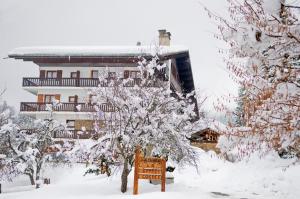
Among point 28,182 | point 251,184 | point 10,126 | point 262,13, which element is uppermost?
point 262,13

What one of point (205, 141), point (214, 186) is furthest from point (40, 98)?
point (214, 186)

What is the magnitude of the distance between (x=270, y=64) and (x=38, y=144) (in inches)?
915

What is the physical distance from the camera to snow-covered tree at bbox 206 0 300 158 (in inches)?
205

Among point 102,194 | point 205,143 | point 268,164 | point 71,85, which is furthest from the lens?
point 71,85

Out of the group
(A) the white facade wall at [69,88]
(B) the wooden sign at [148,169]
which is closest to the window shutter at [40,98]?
(A) the white facade wall at [69,88]

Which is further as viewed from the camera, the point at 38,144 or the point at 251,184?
the point at 38,144

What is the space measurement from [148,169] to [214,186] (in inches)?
184

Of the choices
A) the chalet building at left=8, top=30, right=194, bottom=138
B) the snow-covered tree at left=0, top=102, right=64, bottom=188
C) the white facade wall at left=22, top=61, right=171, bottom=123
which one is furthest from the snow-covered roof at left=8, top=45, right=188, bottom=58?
the snow-covered tree at left=0, top=102, right=64, bottom=188

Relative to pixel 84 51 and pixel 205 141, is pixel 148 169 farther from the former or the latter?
pixel 84 51

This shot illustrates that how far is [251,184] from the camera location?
Answer: 16.9m

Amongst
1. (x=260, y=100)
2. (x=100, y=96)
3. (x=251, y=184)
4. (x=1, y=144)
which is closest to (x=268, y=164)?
(x=251, y=184)

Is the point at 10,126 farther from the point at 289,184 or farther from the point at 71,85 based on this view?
the point at 289,184

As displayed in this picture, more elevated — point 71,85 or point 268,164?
point 71,85

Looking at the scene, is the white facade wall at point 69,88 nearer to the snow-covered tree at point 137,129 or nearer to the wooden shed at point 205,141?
the wooden shed at point 205,141
